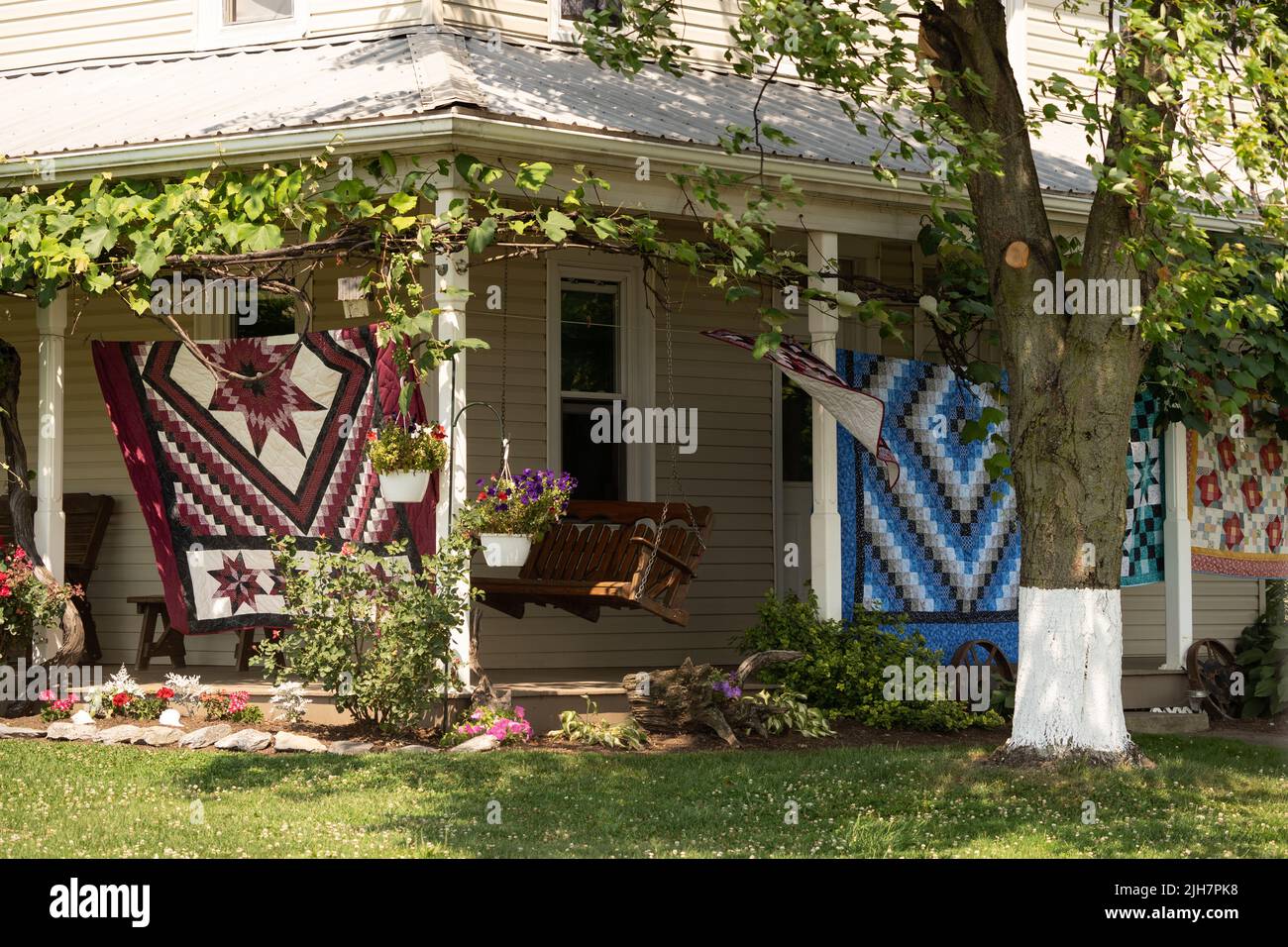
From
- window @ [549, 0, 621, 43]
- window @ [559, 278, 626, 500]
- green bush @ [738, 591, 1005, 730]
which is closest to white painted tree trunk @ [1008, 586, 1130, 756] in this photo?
green bush @ [738, 591, 1005, 730]

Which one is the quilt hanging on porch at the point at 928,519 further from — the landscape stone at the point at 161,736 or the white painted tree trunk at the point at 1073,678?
the landscape stone at the point at 161,736

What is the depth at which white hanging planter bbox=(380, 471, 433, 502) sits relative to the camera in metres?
8.98

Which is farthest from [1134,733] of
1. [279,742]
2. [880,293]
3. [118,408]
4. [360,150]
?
[118,408]

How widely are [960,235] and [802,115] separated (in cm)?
249

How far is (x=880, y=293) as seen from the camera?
10844 millimetres

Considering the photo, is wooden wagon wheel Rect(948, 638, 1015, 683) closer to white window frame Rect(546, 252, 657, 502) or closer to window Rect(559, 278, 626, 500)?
white window frame Rect(546, 252, 657, 502)

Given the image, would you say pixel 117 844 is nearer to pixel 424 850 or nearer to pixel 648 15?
pixel 424 850

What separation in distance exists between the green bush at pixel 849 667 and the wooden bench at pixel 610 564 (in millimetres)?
766

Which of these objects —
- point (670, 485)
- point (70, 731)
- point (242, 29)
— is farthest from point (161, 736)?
point (242, 29)

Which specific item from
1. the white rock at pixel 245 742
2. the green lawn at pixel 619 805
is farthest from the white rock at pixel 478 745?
the white rock at pixel 245 742

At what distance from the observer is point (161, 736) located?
908 centimetres

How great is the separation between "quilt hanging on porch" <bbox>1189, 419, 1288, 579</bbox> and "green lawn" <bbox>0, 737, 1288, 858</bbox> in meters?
3.08

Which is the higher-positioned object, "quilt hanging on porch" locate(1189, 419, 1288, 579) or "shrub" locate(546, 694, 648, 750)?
"quilt hanging on porch" locate(1189, 419, 1288, 579)

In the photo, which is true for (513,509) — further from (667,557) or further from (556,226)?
(556,226)
